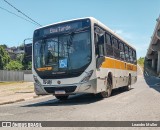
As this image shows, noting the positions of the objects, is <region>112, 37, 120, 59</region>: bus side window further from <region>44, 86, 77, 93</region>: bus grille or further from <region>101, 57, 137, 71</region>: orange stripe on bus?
<region>44, 86, 77, 93</region>: bus grille

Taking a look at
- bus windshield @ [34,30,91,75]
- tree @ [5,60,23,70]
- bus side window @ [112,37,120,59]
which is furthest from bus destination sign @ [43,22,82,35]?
tree @ [5,60,23,70]

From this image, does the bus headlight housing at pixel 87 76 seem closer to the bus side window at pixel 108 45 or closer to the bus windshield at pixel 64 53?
the bus windshield at pixel 64 53

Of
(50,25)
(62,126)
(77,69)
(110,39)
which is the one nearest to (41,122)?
(62,126)

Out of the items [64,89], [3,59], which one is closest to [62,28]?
[64,89]

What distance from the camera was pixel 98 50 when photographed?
1326cm

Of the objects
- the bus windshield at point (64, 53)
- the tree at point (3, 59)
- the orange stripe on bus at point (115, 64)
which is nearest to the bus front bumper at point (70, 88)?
the bus windshield at point (64, 53)

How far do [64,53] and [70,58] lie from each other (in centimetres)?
37

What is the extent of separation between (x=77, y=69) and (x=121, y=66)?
6.25 m

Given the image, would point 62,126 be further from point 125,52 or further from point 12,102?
point 125,52

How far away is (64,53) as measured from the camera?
1323 centimetres

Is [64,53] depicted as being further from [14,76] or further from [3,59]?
[3,59]

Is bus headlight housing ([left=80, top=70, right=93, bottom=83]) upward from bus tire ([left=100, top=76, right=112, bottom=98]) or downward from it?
upward

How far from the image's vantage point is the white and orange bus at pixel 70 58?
12.9 metres

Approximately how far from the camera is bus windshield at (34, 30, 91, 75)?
12.9 m
